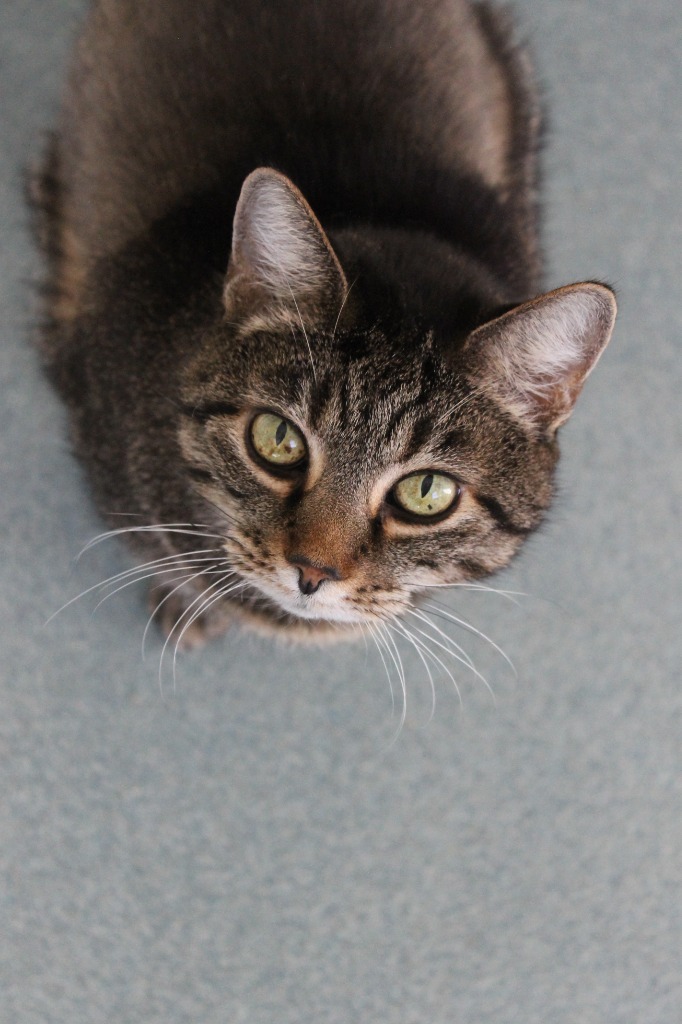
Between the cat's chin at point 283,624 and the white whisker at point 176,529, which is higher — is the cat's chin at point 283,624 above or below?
below

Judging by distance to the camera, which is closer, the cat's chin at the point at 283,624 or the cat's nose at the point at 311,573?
the cat's nose at the point at 311,573

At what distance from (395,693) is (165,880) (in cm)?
42

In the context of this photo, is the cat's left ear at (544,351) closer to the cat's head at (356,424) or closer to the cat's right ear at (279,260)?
the cat's head at (356,424)

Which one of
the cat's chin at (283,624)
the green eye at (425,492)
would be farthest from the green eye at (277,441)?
the cat's chin at (283,624)

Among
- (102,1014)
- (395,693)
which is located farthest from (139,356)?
(102,1014)

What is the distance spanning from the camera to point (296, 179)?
3.80ft

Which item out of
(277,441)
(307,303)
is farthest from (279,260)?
(277,441)

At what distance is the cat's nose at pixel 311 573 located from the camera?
967 mm

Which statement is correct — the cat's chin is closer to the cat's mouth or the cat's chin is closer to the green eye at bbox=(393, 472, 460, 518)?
the cat's mouth

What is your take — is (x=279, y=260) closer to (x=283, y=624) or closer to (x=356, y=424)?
(x=356, y=424)

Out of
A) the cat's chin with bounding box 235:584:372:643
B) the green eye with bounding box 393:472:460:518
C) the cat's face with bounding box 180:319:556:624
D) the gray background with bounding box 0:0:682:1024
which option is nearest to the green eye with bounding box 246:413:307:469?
the cat's face with bounding box 180:319:556:624

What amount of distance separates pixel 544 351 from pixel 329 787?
759 mm

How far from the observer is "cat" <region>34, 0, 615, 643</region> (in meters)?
0.97

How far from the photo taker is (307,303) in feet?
3.27
